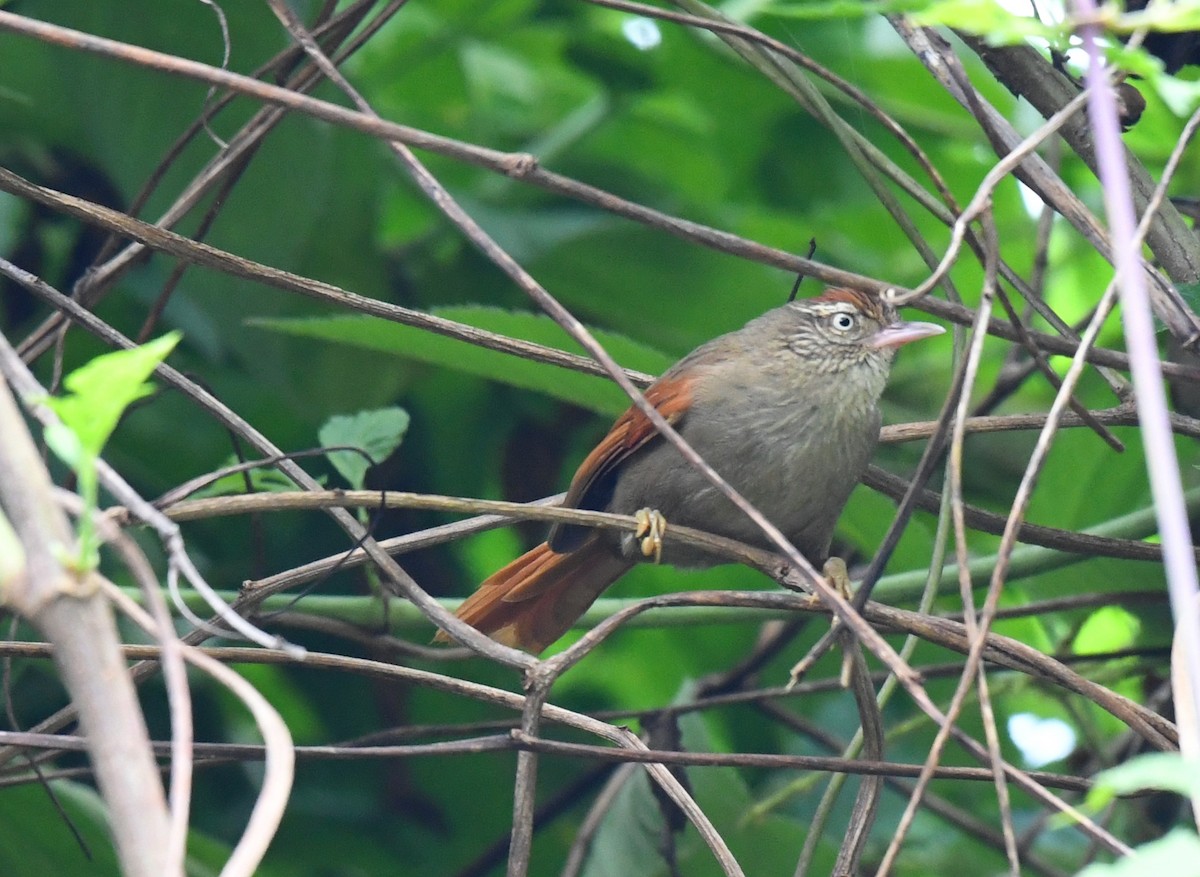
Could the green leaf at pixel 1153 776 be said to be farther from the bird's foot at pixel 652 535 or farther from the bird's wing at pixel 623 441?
the bird's wing at pixel 623 441

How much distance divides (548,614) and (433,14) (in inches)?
89.4

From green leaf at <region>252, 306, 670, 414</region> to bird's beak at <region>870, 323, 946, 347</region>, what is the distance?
631 millimetres

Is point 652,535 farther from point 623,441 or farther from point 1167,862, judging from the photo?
point 1167,862

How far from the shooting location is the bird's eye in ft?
12.3

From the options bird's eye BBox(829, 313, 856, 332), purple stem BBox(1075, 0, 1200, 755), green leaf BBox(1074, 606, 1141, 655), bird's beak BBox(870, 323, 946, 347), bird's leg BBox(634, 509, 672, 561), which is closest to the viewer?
purple stem BBox(1075, 0, 1200, 755)

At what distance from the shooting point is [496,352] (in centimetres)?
307

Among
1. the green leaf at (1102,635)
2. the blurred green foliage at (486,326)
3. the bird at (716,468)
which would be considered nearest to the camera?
the bird at (716,468)

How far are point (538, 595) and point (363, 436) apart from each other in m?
0.68

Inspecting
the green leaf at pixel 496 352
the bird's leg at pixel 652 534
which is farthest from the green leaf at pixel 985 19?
the bird's leg at pixel 652 534

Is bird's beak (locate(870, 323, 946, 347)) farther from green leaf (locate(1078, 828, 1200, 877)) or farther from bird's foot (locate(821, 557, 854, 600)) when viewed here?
green leaf (locate(1078, 828, 1200, 877))

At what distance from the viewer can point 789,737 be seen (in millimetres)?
4328

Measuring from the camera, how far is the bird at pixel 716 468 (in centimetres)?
336

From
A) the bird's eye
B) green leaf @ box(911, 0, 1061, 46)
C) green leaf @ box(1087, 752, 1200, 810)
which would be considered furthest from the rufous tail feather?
green leaf @ box(1087, 752, 1200, 810)

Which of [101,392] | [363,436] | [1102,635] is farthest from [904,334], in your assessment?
[101,392]
